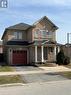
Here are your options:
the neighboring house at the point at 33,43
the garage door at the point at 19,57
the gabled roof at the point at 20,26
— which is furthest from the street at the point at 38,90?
the gabled roof at the point at 20,26

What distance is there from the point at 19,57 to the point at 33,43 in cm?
344

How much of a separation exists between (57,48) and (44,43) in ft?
9.56

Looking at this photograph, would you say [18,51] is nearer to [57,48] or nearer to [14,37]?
[14,37]

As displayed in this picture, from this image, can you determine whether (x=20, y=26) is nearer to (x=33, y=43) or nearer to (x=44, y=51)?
(x=33, y=43)

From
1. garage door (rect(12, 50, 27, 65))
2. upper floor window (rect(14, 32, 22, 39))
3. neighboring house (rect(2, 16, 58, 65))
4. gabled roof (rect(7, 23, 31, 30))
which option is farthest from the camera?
gabled roof (rect(7, 23, 31, 30))

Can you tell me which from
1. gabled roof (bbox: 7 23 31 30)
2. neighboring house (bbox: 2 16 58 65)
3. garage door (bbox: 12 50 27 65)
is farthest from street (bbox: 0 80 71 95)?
gabled roof (bbox: 7 23 31 30)

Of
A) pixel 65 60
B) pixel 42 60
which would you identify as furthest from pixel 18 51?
pixel 65 60

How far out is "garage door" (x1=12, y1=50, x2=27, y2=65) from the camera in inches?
1619

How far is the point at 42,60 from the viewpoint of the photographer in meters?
39.2

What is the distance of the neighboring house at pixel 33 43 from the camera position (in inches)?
1575

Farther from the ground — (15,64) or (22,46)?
(22,46)

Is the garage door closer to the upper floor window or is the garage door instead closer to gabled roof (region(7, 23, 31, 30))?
the upper floor window

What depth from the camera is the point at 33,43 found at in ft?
130

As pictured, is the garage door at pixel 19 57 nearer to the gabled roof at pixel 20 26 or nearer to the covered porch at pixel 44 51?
the covered porch at pixel 44 51
